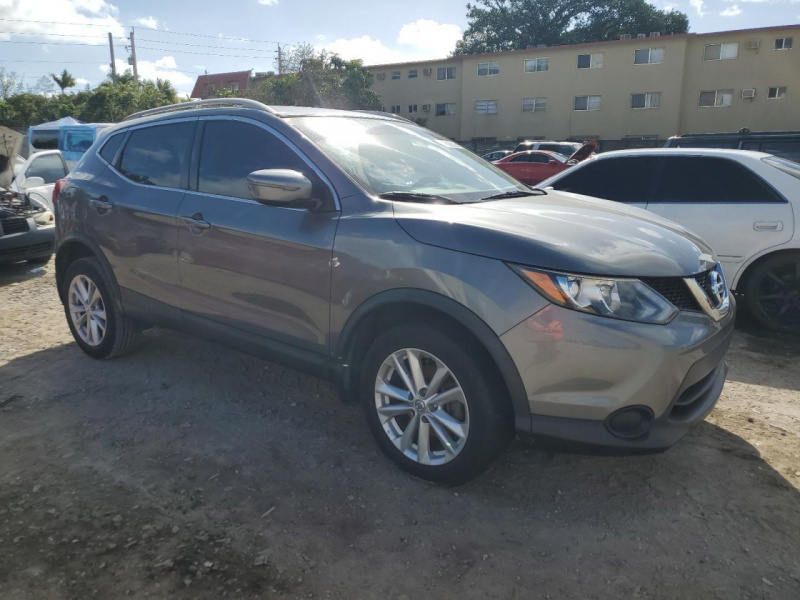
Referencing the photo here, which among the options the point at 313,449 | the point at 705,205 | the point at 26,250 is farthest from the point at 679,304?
the point at 26,250

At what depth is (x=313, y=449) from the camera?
10.9 ft

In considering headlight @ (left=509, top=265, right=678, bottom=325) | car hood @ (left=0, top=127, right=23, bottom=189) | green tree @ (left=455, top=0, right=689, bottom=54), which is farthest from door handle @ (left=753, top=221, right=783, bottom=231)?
green tree @ (left=455, top=0, right=689, bottom=54)

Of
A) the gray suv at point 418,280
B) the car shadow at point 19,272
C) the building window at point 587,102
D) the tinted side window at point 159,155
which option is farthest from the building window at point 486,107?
the tinted side window at point 159,155

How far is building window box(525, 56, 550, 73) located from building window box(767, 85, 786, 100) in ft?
39.9

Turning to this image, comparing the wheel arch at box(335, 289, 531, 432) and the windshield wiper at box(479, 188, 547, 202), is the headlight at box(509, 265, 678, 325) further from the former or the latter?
the windshield wiper at box(479, 188, 547, 202)

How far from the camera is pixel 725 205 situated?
522cm

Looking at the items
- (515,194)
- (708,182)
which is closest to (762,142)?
(708,182)

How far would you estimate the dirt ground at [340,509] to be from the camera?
2.33 meters

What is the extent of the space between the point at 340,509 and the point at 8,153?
7.57 metres

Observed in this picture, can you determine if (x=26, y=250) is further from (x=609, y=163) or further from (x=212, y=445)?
(x=609, y=163)

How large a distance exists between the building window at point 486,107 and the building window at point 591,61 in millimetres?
5691

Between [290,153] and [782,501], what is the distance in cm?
293

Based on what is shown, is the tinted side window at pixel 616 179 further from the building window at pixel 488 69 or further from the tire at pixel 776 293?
the building window at pixel 488 69

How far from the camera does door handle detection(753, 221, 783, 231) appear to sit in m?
4.98
